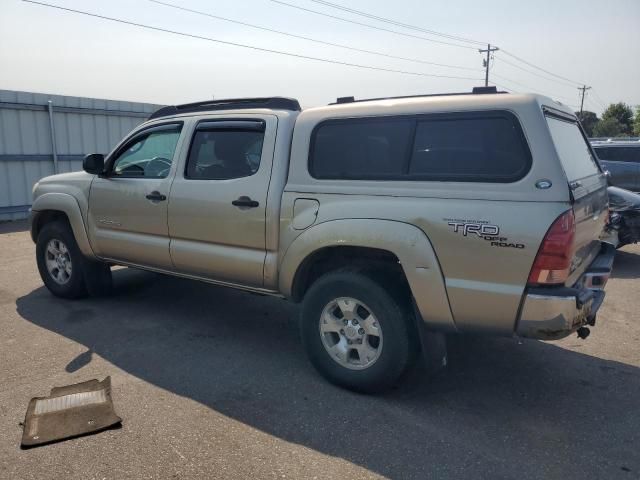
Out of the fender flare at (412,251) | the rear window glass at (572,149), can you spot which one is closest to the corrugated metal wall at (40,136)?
the fender flare at (412,251)

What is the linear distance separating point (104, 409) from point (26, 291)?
3.43 m

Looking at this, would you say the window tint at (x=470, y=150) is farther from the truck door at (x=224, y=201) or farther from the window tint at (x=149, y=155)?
the window tint at (x=149, y=155)

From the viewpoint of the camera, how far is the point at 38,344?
454cm

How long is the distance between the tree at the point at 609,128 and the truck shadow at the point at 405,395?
2486 inches

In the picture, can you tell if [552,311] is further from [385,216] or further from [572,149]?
[572,149]

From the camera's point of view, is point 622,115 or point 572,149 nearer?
point 572,149

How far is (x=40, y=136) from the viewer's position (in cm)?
1198

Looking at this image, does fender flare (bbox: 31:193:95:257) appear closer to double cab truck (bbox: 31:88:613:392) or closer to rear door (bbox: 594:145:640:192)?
double cab truck (bbox: 31:88:613:392)

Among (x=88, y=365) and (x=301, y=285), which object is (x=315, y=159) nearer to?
(x=301, y=285)

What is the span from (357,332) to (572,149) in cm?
194

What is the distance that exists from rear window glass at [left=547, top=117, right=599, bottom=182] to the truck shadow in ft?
5.06

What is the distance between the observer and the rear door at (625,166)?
1202 cm

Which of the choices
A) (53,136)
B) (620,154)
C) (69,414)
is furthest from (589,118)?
(69,414)

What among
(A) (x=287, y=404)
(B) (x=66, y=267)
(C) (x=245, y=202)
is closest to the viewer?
(A) (x=287, y=404)
